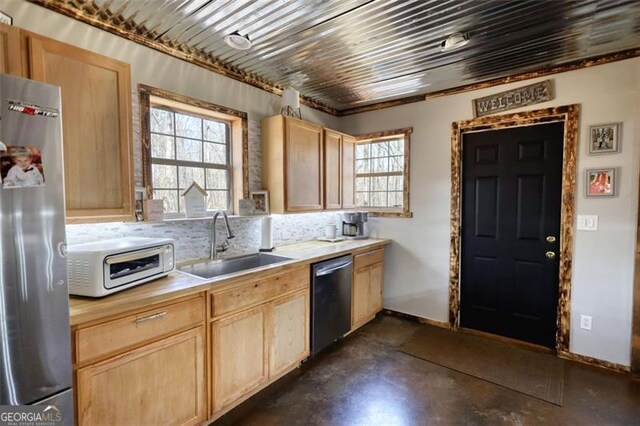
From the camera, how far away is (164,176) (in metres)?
2.45

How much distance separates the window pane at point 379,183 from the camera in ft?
13.1

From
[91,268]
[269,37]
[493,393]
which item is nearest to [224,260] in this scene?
[91,268]

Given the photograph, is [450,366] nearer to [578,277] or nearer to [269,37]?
[578,277]

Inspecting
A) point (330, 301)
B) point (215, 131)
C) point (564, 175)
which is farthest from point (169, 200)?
point (564, 175)

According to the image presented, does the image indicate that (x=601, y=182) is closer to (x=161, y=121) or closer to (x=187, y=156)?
(x=187, y=156)

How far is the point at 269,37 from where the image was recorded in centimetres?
228

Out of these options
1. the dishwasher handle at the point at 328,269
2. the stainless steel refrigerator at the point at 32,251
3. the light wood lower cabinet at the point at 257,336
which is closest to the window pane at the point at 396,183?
the dishwasher handle at the point at 328,269

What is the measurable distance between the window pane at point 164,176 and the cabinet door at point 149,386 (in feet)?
3.94

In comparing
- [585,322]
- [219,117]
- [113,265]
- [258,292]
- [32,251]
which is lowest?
[585,322]

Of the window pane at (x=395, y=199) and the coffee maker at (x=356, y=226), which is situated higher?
the window pane at (x=395, y=199)

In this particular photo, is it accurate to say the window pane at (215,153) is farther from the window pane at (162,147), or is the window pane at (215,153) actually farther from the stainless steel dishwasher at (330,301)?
the stainless steel dishwasher at (330,301)

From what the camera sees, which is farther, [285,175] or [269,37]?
[285,175]

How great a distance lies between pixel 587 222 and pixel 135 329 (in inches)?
138

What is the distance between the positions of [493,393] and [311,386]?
4.53 ft
